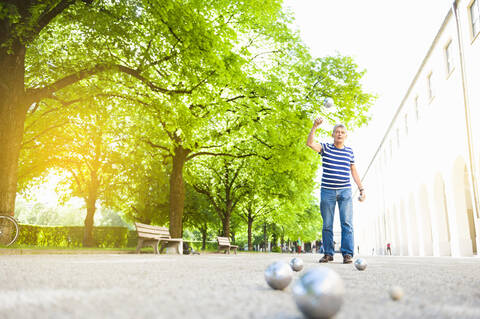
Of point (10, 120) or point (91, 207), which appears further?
point (91, 207)

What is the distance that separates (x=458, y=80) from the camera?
58.9ft

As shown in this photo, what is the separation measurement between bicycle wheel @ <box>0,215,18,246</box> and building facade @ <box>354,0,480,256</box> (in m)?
16.4

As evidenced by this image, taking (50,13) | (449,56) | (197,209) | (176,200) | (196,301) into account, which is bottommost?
(196,301)

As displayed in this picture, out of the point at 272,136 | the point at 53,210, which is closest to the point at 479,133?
the point at 272,136

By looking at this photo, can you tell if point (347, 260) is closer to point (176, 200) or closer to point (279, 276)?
point (279, 276)

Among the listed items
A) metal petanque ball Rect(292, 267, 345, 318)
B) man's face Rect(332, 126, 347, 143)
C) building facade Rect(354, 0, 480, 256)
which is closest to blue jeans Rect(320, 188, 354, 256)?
man's face Rect(332, 126, 347, 143)

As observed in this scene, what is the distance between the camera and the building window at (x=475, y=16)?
1627 centimetres

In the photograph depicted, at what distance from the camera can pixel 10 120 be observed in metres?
10.4

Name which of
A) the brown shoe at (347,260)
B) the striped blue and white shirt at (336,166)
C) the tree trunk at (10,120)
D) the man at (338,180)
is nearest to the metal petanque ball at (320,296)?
the man at (338,180)

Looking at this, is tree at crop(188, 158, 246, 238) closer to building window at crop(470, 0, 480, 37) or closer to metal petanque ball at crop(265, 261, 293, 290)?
building window at crop(470, 0, 480, 37)

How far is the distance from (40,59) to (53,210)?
97.4m

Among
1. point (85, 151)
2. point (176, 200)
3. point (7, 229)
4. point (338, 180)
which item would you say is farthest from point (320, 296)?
point (85, 151)

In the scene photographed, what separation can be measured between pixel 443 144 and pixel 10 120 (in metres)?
18.7

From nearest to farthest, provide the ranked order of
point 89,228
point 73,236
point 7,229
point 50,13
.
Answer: point 7,229
point 50,13
point 89,228
point 73,236
